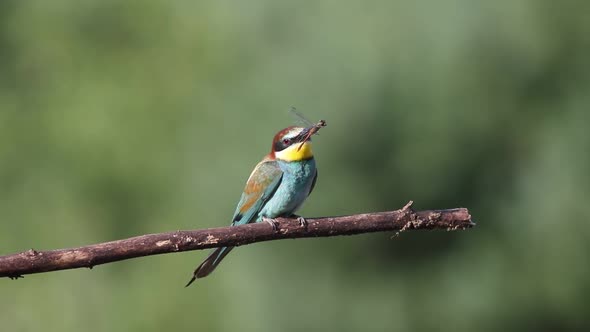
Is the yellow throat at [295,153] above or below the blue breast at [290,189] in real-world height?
above

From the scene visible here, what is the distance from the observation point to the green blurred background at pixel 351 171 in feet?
22.2

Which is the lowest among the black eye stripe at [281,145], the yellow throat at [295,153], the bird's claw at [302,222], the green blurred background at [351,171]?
the green blurred background at [351,171]

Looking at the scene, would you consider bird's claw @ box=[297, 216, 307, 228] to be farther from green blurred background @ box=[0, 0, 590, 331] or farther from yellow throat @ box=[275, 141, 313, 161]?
green blurred background @ box=[0, 0, 590, 331]

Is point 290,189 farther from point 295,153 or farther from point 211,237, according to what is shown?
point 211,237

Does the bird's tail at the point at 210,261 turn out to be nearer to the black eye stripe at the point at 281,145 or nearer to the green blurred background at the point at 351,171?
the black eye stripe at the point at 281,145

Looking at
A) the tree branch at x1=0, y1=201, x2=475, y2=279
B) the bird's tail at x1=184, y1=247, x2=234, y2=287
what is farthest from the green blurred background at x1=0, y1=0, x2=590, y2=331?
the tree branch at x1=0, y1=201, x2=475, y2=279

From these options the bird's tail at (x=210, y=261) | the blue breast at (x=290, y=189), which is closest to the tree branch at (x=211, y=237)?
the bird's tail at (x=210, y=261)

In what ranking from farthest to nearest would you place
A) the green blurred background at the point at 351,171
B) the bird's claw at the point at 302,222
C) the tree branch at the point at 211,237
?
the green blurred background at the point at 351,171 < the bird's claw at the point at 302,222 < the tree branch at the point at 211,237

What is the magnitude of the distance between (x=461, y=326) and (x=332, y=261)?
3.93ft

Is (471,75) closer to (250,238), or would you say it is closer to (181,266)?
(181,266)

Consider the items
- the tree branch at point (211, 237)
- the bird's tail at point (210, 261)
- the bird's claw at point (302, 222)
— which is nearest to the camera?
the tree branch at point (211, 237)

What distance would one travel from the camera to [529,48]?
7.24m

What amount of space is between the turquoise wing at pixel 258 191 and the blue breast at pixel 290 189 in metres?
0.02

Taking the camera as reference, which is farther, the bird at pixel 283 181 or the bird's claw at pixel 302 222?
the bird at pixel 283 181
